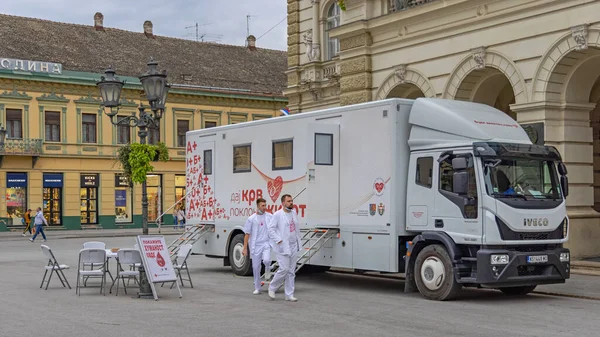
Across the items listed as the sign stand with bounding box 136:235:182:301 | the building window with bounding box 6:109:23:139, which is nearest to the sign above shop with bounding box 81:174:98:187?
the building window with bounding box 6:109:23:139

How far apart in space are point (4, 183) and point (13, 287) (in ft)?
112

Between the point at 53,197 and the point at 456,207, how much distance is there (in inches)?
1615

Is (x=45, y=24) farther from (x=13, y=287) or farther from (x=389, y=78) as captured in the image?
(x=13, y=287)

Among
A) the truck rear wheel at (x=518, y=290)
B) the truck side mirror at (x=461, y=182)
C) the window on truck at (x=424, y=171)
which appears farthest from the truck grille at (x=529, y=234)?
the window on truck at (x=424, y=171)

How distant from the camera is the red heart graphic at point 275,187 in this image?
60.6 ft

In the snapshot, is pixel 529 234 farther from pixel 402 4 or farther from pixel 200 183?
pixel 402 4

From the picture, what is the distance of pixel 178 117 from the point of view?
57688 mm

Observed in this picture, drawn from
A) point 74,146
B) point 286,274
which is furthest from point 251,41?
point 286,274

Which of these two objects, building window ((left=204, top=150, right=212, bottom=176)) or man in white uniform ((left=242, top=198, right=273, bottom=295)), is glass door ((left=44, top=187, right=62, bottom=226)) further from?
man in white uniform ((left=242, top=198, right=273, bottom=295))

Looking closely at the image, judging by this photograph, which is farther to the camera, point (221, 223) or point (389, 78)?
point (389, 78)

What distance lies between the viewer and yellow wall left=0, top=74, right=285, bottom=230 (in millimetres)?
50625

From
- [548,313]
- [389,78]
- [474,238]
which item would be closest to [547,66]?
[389,78]

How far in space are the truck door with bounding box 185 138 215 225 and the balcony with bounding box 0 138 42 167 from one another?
3012 cm

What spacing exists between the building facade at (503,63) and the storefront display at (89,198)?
30.4m
